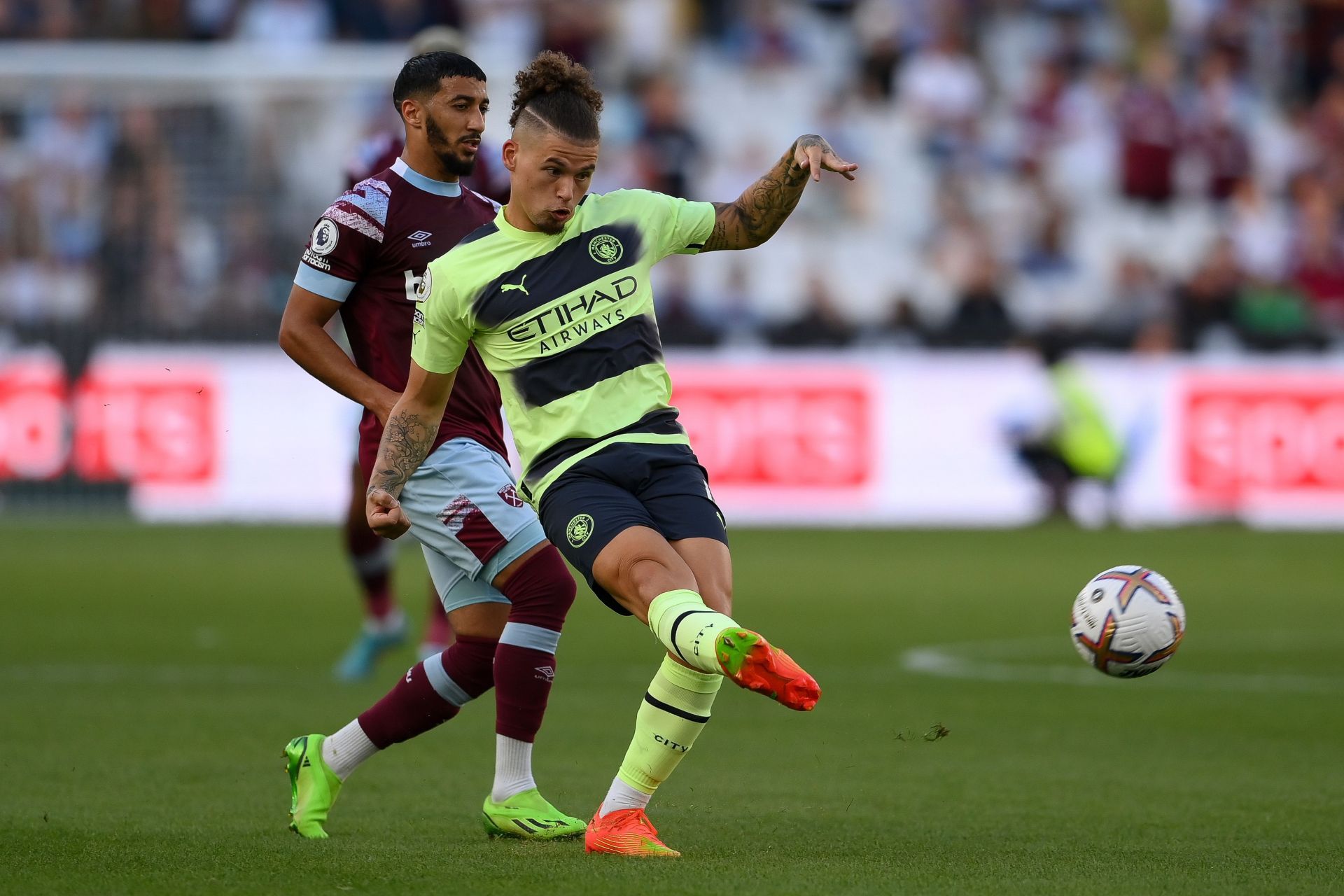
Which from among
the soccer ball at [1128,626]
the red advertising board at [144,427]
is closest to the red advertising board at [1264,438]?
the red advertising board at [144,427]

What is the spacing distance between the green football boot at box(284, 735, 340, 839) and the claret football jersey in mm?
892

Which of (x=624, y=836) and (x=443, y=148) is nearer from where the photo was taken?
(x=624, y=836)

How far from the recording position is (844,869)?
5477 mm

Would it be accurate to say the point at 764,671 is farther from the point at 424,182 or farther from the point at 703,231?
the point at 424,182

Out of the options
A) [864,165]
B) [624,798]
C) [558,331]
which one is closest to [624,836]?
[624,798]

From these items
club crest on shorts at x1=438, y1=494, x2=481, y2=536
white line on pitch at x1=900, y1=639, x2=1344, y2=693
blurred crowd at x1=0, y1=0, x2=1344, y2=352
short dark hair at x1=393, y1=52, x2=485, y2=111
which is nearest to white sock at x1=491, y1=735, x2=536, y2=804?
club crest on shorts at x1=438, y1=494, x2=481, y2=536

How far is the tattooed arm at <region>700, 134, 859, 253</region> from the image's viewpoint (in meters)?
5.85

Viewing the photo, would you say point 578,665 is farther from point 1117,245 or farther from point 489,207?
point 1117,245

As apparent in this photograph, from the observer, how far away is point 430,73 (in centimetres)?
656

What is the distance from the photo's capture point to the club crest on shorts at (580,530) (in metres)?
5.66

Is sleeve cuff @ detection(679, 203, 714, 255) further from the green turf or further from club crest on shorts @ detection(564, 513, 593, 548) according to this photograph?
the green turf

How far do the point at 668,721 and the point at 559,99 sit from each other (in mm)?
A: 1753

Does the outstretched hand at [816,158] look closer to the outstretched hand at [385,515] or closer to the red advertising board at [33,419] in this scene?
the outstretched hand at [385,515]

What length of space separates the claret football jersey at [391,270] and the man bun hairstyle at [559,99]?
0.78 metres
